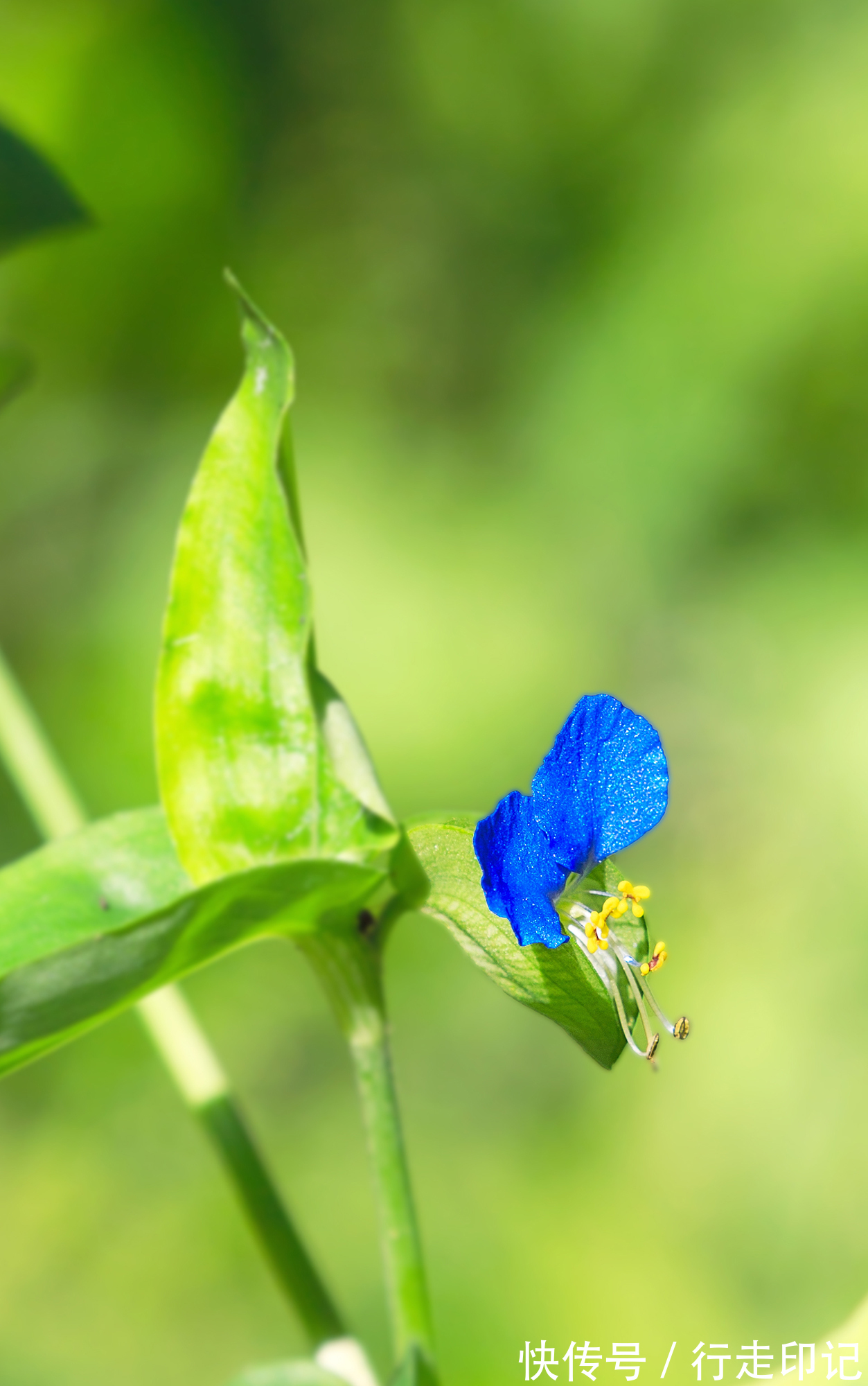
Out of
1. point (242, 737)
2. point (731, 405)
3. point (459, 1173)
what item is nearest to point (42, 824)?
point (242, 737)

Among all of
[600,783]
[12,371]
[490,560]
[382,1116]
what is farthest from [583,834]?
[490,560]

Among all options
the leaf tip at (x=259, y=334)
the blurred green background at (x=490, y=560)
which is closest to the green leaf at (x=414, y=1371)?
the leaf tip at (x=259, y=334)

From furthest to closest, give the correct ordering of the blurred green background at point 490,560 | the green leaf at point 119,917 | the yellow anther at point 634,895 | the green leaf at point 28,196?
the blurred green background at point 490,560
the green leaf at point 28,196
the yellow anther at point 634,895
the green leaf at point 119,917

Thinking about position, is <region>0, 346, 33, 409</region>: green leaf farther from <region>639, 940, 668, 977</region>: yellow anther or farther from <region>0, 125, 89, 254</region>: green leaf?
<region>639, 940, 668, 977</region>: yellow anther

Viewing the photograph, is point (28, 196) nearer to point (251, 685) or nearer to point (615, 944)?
point (251, 685)

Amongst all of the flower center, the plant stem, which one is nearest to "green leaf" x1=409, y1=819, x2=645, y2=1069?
the flower center

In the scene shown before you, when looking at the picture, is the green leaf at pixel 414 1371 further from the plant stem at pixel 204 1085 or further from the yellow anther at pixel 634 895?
the yellow anther at pixel 634 895
